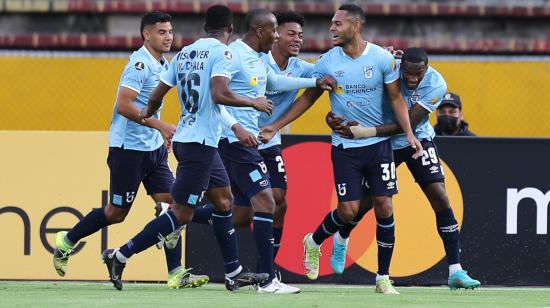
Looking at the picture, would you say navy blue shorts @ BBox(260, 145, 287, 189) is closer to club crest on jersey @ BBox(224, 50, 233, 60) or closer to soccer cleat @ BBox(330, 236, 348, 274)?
soccer cleat @ BBox(330, 236, 348, 274)

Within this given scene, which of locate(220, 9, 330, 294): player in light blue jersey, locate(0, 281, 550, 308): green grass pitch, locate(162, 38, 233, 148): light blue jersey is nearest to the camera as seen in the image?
locate(0, 281, 550, 308): green grass pitch

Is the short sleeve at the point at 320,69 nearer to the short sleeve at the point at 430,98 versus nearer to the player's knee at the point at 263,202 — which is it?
the short sleeve at the point at 430,98

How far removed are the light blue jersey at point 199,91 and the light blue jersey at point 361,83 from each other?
1.14m

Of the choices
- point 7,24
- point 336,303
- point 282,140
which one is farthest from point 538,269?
point 7,24

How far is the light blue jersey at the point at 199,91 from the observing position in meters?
10.3

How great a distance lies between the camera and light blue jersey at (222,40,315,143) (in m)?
10.8

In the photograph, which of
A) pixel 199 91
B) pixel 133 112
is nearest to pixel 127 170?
pixel 133 112

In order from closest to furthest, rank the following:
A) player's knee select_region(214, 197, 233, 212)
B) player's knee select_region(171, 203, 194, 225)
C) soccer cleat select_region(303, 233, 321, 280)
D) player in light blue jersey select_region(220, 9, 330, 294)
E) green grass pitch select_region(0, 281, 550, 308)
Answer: green grass pitch select_region(0, 281, 550, 308) < player's knee select_region(171, 203, 194, 225) < player in light blue jersey select_region(220, 9, 330, 294) < player's knee select_region(214, 197, 233, 212) < soccer cleat select_region(303, 233, 321, 280)

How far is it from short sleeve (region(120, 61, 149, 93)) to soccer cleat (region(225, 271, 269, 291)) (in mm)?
1728

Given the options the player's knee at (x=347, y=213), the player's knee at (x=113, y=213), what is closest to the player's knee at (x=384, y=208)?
the player's knee at (x=347, y=213)

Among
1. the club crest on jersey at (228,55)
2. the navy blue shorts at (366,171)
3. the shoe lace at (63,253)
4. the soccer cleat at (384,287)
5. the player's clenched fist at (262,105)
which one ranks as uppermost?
the club crest on jersey at (228,55)

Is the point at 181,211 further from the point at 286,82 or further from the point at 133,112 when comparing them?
the point at 286,82

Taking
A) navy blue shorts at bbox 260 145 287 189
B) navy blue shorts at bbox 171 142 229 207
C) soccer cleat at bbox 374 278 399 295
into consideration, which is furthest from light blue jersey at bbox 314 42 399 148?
navy blue shorts at bbox 171 142 229 207

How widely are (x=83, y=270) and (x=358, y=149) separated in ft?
11.2
